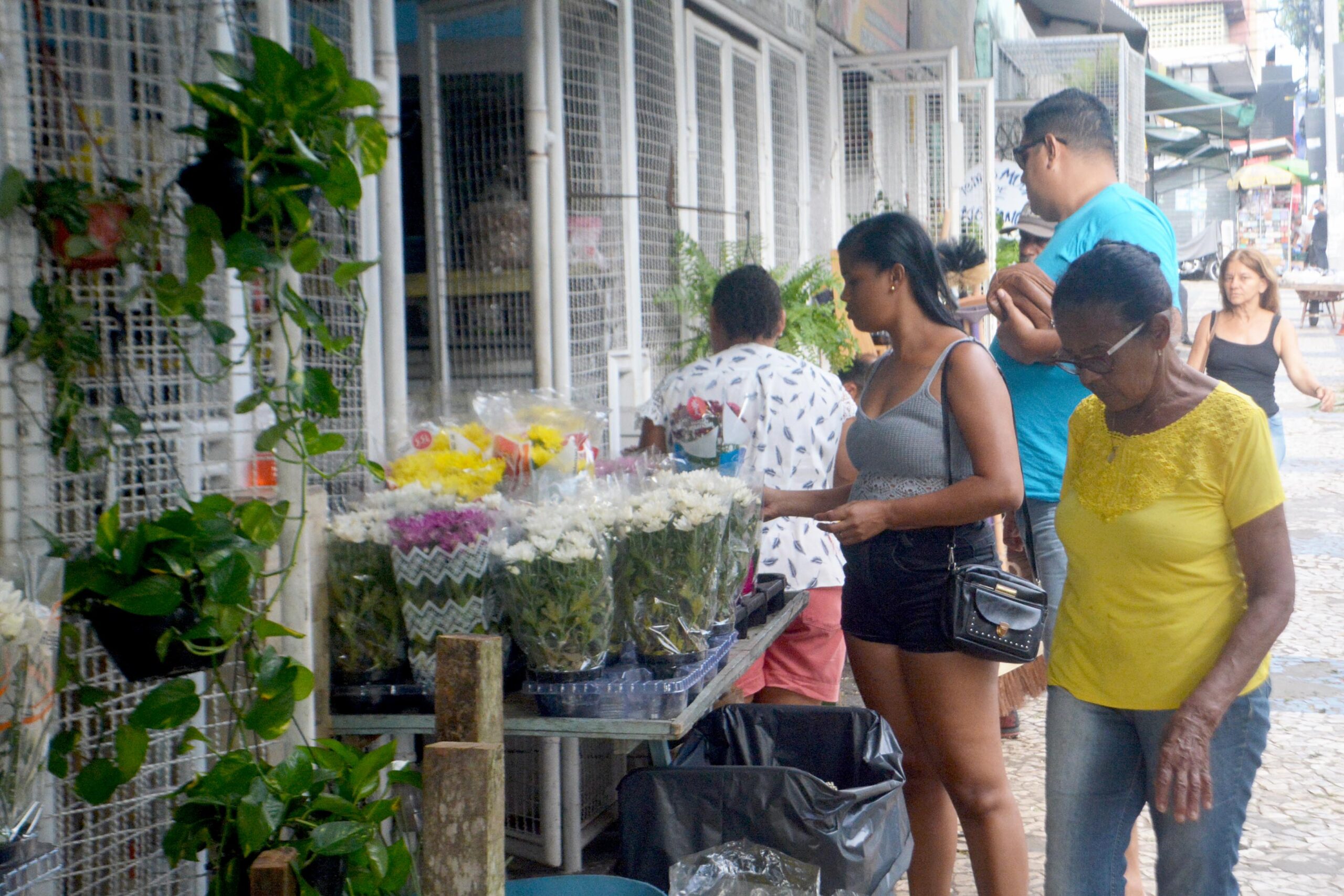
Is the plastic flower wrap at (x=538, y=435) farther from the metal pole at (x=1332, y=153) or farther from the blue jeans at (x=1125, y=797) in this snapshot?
the metal pole at (x=1332, y=153)

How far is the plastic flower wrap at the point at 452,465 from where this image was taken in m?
2.52

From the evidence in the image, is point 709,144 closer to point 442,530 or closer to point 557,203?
point 557,203

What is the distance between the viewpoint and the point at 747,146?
6.29m

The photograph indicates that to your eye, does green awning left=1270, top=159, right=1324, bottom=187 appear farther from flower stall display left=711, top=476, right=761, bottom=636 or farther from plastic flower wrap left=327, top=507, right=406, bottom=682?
plastic flower wrap left=327, top=507, right=406, bottom=682

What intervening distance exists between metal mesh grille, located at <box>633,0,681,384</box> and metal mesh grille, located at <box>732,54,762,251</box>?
0.85 metres

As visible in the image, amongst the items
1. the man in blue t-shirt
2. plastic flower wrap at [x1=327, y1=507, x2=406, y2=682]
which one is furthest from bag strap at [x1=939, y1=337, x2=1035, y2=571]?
plastic flower wrap at [x1=327, y1=507, x2=406, y2=682]

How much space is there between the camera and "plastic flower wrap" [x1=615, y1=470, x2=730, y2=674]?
2.35 m

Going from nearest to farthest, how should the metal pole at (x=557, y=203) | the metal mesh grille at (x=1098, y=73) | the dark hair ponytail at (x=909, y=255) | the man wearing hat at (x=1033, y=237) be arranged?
the dark hair ponytail at (x=909, y=255), the metal pole at (x=557, y=203), the man wearing hat at (x=1033, y=237), the metal mesh grille at (x=1098, y=73)

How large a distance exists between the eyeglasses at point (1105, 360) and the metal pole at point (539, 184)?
2.05m

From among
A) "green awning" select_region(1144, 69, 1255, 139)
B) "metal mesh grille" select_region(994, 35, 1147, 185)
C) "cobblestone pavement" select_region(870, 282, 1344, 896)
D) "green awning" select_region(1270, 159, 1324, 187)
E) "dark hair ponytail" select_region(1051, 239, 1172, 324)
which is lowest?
"cobblestone pavement" select_region(870, 282, 1344, 896)

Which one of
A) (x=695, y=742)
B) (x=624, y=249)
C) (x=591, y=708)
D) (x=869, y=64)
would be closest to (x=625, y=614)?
(x=591, y=708)

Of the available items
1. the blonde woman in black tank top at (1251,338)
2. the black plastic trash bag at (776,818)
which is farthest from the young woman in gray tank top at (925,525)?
the blonde woman in black tank top at (1251,338)

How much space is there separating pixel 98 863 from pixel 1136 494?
200 cm

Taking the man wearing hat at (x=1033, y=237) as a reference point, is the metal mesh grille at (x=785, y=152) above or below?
above
